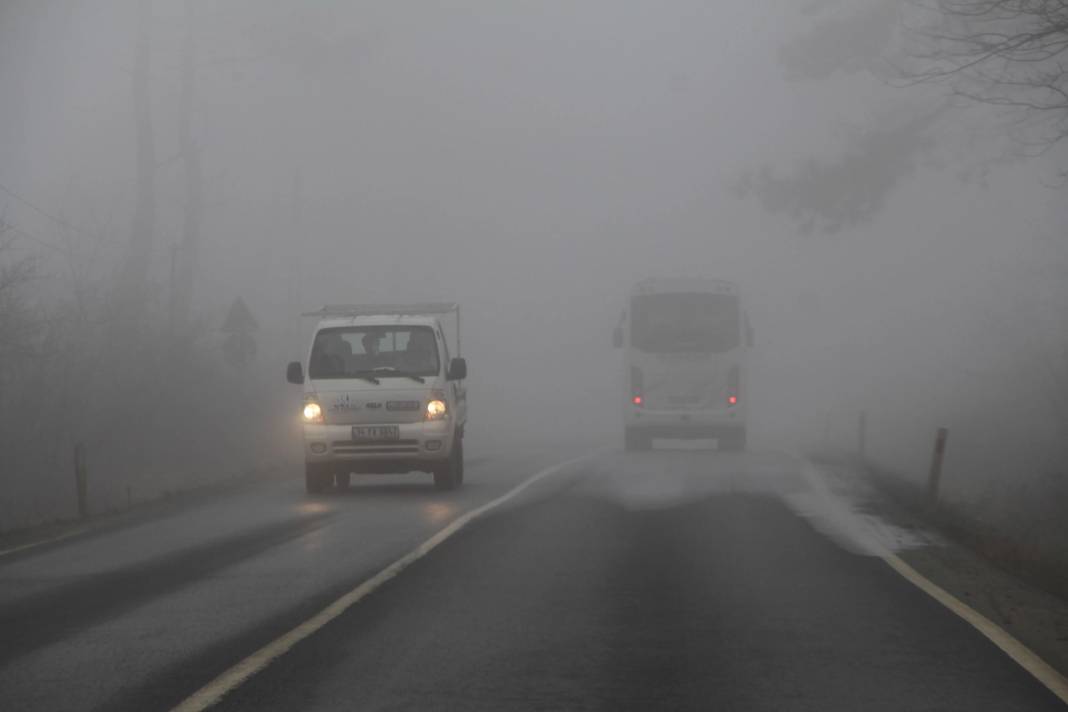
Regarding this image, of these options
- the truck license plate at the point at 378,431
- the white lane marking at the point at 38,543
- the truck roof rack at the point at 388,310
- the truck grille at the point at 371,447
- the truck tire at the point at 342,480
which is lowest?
the white lane marking at the point at 38,543

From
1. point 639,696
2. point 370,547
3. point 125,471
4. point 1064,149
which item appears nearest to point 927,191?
point 1064,149

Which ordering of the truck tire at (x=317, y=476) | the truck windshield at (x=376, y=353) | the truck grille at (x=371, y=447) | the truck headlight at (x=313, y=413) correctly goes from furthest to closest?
the truck windshield at (x=376, y=353)
the truck tire at (x=317, y=476)
the truck headlight at (x=313, y=413)
the truck grille at (x=371, y=447)

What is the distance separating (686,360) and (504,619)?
70.9 feet

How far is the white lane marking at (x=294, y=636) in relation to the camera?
7386mm

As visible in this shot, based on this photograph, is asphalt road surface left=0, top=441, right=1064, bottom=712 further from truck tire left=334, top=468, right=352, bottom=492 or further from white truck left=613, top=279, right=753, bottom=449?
white truck left=613, top=279, right=753, bottom=449

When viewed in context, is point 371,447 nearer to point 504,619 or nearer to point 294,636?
point 504,619

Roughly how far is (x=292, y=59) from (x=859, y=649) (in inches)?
1747

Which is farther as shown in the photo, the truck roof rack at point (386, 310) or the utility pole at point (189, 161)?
the utility pole at point (189, 161)

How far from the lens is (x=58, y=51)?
7231 cm

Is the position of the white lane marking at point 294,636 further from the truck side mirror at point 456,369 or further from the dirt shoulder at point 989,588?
the truck side mirror at point 456,369

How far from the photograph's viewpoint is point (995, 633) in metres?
9.29

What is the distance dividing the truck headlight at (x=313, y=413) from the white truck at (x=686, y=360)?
12266 mm

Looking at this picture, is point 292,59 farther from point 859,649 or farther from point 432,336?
point 859,649

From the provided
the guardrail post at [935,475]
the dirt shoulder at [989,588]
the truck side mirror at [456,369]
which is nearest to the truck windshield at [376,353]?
the truck side mirror at [456,369]
